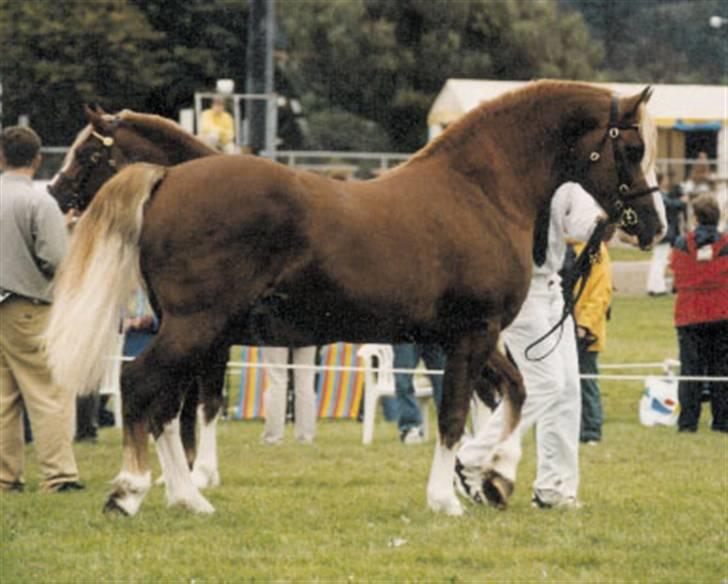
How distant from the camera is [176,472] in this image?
9859 mm

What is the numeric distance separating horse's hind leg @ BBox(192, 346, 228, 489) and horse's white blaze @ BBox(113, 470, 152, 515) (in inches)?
60.3

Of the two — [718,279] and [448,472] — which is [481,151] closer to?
[448,472]

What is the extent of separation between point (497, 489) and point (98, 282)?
2720mm

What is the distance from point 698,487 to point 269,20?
1032 cm

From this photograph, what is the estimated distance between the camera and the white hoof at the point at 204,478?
1148cm

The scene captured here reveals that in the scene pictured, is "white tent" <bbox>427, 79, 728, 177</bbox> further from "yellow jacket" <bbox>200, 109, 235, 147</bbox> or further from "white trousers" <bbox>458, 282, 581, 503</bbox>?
"white trousers" <bbox>458, 282, 581, 503</bbox>

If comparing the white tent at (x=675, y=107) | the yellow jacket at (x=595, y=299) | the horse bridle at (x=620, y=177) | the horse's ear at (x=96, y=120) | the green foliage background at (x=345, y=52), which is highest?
the green foliage background at (x=345, y=52)

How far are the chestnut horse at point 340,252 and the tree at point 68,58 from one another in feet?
110

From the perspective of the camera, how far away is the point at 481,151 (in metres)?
9.99

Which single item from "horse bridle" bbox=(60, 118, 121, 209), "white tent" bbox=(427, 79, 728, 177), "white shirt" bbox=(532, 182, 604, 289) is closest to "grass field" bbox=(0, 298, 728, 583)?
"white shirt" bbox=(532, 182, 604, 289)

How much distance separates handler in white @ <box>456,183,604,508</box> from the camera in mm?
10250

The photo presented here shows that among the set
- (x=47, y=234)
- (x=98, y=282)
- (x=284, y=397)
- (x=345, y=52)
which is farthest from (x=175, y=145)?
(x=345, y=52)

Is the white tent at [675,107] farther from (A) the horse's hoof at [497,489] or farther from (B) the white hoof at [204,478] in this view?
(A) the horse's hoof at [497,489]

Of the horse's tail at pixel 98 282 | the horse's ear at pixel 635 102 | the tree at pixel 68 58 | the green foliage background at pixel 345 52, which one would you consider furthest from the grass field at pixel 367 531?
the green foliage background at pixel 345 52
